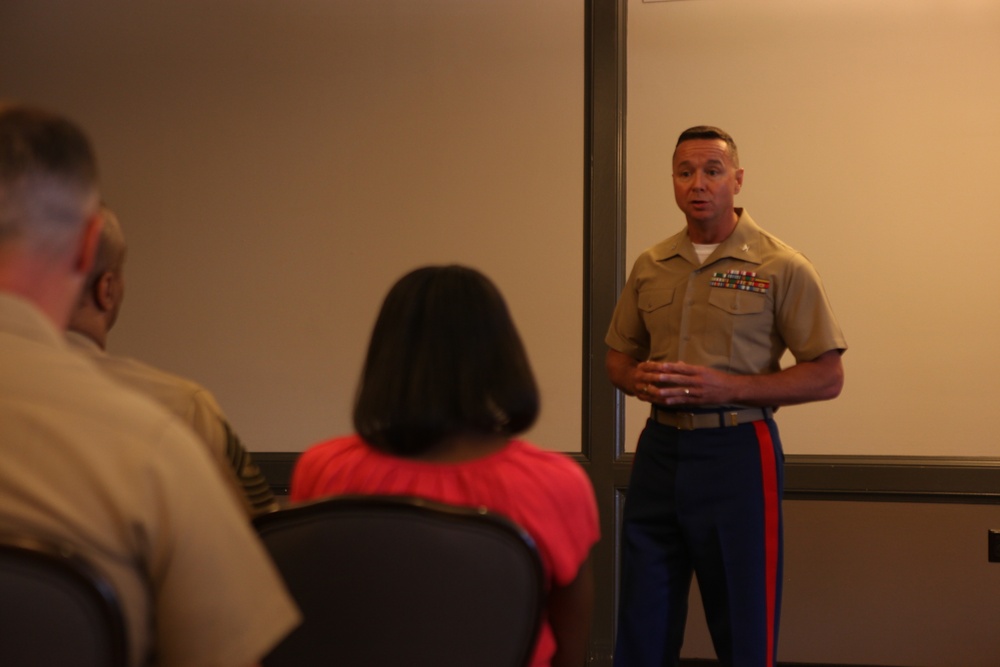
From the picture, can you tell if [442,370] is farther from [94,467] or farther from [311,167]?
[311,167]

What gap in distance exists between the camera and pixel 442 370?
1.38 meters

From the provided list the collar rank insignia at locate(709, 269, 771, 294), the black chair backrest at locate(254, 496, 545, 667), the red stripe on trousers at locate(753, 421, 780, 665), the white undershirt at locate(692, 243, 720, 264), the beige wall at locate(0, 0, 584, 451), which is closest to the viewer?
the black chair backrest at locate(254, 496, 545, 667)

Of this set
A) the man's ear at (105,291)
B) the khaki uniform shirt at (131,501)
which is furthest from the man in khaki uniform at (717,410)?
the khaki uniform shirt at (131,501)

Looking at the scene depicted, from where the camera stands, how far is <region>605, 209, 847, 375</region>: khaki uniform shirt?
8.29 ft

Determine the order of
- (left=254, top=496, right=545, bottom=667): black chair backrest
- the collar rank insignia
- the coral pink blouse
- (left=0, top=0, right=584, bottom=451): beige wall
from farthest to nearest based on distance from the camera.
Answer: (left=0, top=0, right=584, bottom=451): beige wall
the collar rank insignia
the coral pink blouse
(left=254, top=496, right=545, bottom=667): black chair backrest

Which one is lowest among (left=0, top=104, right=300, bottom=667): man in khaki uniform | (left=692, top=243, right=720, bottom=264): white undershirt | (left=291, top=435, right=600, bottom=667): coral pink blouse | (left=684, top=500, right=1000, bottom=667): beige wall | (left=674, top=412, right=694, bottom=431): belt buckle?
(left=684, top=500, right=1000, bottom=667): beige wall

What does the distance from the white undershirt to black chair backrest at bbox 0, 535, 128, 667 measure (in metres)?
2.02

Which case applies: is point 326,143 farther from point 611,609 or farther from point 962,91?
point 962,91

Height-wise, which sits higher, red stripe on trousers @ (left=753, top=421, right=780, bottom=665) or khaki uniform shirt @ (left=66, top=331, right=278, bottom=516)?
khaki uniform shirt @ (left=66, top=331, right=278, bottom=516)

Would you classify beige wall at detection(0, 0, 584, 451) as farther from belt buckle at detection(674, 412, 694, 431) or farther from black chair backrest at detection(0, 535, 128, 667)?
black chair backrest at detection(0, 535, 128, 667)

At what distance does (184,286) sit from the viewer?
3885mm

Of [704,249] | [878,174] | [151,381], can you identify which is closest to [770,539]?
[704,249]

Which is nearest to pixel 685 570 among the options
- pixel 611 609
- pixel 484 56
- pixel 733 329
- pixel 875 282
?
pixel 733 329

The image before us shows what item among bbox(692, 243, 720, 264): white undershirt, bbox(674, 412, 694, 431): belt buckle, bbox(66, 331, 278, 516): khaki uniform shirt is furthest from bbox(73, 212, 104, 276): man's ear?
bbox(692, 243, 720, 264): white undershirt
